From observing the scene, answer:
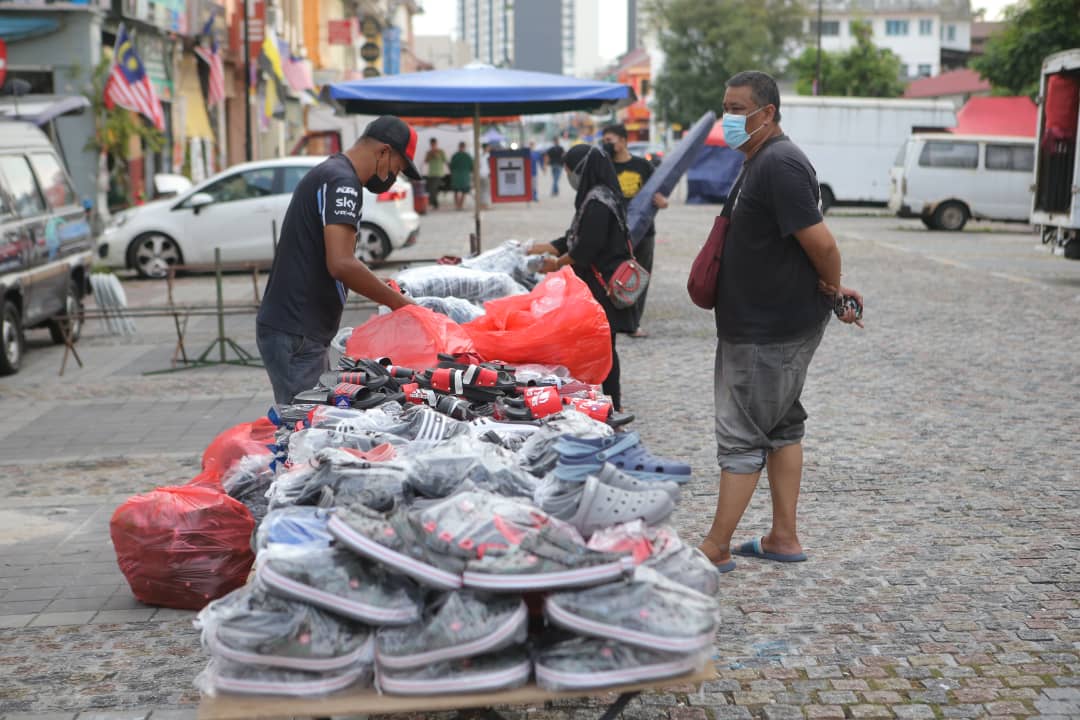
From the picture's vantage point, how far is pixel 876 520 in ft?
19.7

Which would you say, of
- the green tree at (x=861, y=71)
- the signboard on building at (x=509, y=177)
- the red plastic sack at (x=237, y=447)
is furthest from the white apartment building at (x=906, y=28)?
the red plastic sack at (x=237, y=447)

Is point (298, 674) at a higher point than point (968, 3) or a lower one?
lower

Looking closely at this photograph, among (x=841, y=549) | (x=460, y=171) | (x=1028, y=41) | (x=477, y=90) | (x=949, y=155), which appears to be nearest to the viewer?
(x=841, y=549)

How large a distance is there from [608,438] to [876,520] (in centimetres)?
278

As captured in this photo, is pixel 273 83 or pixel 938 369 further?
pixel 273 83

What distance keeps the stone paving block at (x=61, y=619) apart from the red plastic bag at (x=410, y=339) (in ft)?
5.00

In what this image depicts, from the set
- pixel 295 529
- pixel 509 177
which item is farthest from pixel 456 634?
pixel 509 177

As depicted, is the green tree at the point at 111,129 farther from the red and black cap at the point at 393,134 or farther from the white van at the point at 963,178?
the red and black cap at the point at 393,134

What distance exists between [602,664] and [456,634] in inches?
13.5

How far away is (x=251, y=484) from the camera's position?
16.9 feet

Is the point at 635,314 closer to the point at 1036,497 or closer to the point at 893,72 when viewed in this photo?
the point at 1036,497

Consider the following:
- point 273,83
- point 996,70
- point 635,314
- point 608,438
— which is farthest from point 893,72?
point 608,438

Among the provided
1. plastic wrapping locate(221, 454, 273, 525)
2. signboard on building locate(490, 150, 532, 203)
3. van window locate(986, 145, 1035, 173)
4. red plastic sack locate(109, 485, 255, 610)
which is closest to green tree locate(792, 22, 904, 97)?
van window locate(986, 145, 1035, 173)

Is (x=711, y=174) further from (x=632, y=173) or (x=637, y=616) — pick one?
(x=637, y=616)
